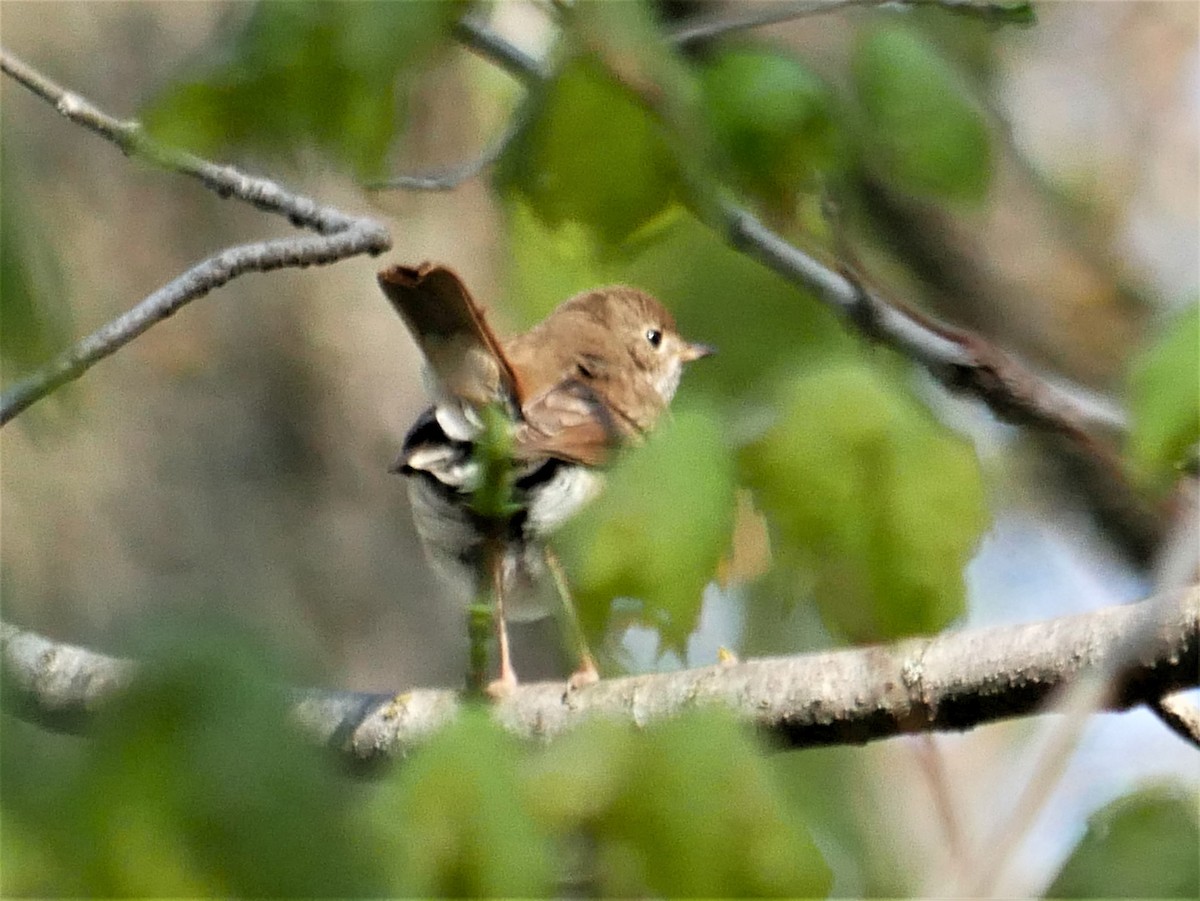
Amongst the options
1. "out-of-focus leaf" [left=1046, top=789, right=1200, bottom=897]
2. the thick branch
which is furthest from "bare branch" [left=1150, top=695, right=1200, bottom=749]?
"out-of-focus leaf" [left=1046, top=789, right=1200, bottom=897]

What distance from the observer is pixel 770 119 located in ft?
5.39

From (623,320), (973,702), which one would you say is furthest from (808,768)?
(623,320)

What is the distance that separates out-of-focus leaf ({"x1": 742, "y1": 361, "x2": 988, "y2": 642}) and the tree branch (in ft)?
2.41

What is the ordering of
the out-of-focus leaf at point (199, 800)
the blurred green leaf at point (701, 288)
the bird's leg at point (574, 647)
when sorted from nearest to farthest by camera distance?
the out-of-focus leaf at point (199, 800) < the bird's leg at point (574, 647) < the blurred green leaf at point (701, 288)

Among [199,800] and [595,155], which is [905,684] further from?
[199,800]

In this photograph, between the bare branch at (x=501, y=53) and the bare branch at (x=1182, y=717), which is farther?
the bare branch at (x=501, y=53)

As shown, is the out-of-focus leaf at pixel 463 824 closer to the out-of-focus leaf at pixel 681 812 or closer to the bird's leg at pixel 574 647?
the out-of-focus leaf at pixel 681 812

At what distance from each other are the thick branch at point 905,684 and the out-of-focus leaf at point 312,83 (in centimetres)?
59

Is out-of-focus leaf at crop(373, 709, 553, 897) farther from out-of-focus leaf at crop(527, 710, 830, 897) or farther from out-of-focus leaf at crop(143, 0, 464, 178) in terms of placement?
out-of-focus leaf at crop(143, 0, 464, 178)

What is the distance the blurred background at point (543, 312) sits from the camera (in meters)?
1.11

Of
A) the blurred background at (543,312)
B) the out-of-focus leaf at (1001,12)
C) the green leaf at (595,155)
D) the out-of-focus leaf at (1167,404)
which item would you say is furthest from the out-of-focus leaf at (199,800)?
the out-of-focus leaf at (1001,12)

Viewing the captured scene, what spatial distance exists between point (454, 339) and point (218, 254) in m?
0.69

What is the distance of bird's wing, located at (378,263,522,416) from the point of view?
2213mm

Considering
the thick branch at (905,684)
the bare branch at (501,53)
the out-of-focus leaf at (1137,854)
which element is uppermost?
the bare branch at (501,53)
